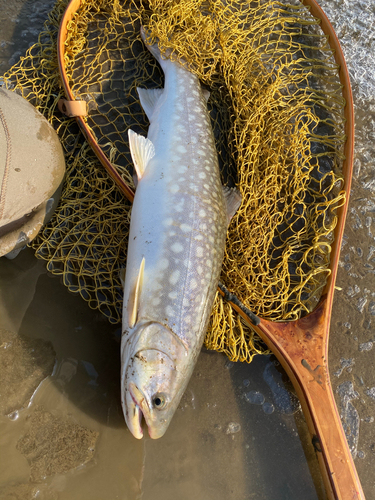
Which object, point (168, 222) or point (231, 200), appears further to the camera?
point (231, 200)

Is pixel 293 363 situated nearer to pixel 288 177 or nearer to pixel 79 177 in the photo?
pixel 288 177

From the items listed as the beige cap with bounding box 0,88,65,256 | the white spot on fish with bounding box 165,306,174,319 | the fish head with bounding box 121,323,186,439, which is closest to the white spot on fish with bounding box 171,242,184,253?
the white spot on fish with bounding box 165,306,174,319

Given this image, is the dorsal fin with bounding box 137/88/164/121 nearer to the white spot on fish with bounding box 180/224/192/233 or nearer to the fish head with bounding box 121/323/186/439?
the white spot on fish with bounding box 180/224/192/233

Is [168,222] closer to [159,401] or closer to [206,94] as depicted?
[159,401]

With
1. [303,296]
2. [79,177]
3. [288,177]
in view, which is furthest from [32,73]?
[303,296]

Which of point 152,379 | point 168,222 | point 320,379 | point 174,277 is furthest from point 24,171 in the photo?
point 320,379
